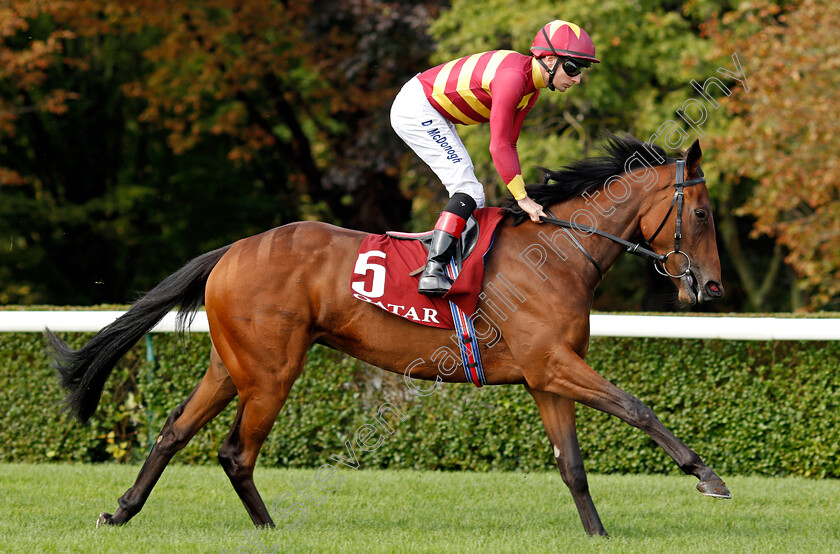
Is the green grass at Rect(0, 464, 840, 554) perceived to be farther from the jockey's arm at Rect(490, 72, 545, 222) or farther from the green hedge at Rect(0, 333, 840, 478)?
the jockey's arm at Rect(490, 72, 545, 222)

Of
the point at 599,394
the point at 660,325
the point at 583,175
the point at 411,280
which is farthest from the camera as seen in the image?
the point at 660,325

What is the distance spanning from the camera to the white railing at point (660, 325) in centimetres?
607

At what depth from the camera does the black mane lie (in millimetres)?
4668

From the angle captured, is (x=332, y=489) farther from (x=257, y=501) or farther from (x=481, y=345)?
(x=481, y=345)

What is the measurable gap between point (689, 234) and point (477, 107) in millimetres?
1219

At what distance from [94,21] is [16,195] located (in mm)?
3413

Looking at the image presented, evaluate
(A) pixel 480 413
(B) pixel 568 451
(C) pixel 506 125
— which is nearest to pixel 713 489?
(B) pixel 568 451

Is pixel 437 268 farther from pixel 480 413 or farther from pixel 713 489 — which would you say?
pixel 480 413

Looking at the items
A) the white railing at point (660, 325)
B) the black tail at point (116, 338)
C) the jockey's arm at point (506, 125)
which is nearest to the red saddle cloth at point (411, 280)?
the jockey's arm at point (506, 125)

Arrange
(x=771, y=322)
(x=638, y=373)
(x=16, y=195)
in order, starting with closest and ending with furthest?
(x=771, y=322) → (x=638, y=373) → (x=16, y=195)

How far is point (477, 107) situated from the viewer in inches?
179

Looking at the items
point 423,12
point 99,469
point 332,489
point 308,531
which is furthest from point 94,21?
point 308,531

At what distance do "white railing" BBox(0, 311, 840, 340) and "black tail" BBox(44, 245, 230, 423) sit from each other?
3.41 feet

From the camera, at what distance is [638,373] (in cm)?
655
